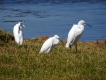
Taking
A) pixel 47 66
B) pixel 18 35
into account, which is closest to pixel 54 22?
pixel 18 35

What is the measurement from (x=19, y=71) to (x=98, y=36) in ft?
42.8

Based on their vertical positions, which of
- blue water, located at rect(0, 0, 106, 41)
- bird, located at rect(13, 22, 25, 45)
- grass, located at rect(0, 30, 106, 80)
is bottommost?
blue water, located at rect(0, 0, 106, 41)

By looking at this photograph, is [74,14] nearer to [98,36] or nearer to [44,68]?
[98,36]

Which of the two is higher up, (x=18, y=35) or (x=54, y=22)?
(x=18, y=35)

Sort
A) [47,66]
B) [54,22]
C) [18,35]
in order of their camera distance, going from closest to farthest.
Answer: [47,66], [18,35], [54,22]

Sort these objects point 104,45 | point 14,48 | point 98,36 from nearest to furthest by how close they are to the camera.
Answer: point 14,48
point 104,45
point 98,36

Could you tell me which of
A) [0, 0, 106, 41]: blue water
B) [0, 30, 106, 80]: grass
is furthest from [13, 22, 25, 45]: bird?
[0, 0, 106, 41]: blue water

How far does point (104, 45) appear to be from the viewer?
17.2 metres

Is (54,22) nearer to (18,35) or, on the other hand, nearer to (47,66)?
(18,35)

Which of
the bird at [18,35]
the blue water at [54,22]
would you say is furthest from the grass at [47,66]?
the blue water at [54,22]

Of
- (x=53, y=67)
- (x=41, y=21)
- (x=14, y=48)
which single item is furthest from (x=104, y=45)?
(x=41, y=21)

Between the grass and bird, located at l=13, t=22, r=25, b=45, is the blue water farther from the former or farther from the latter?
the grass

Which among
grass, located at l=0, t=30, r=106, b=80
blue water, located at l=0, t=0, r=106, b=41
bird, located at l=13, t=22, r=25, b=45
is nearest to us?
grass, located at l=0, t=30, r=106, b=80

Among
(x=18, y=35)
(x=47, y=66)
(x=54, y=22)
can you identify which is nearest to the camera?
(x=47, y=66)
